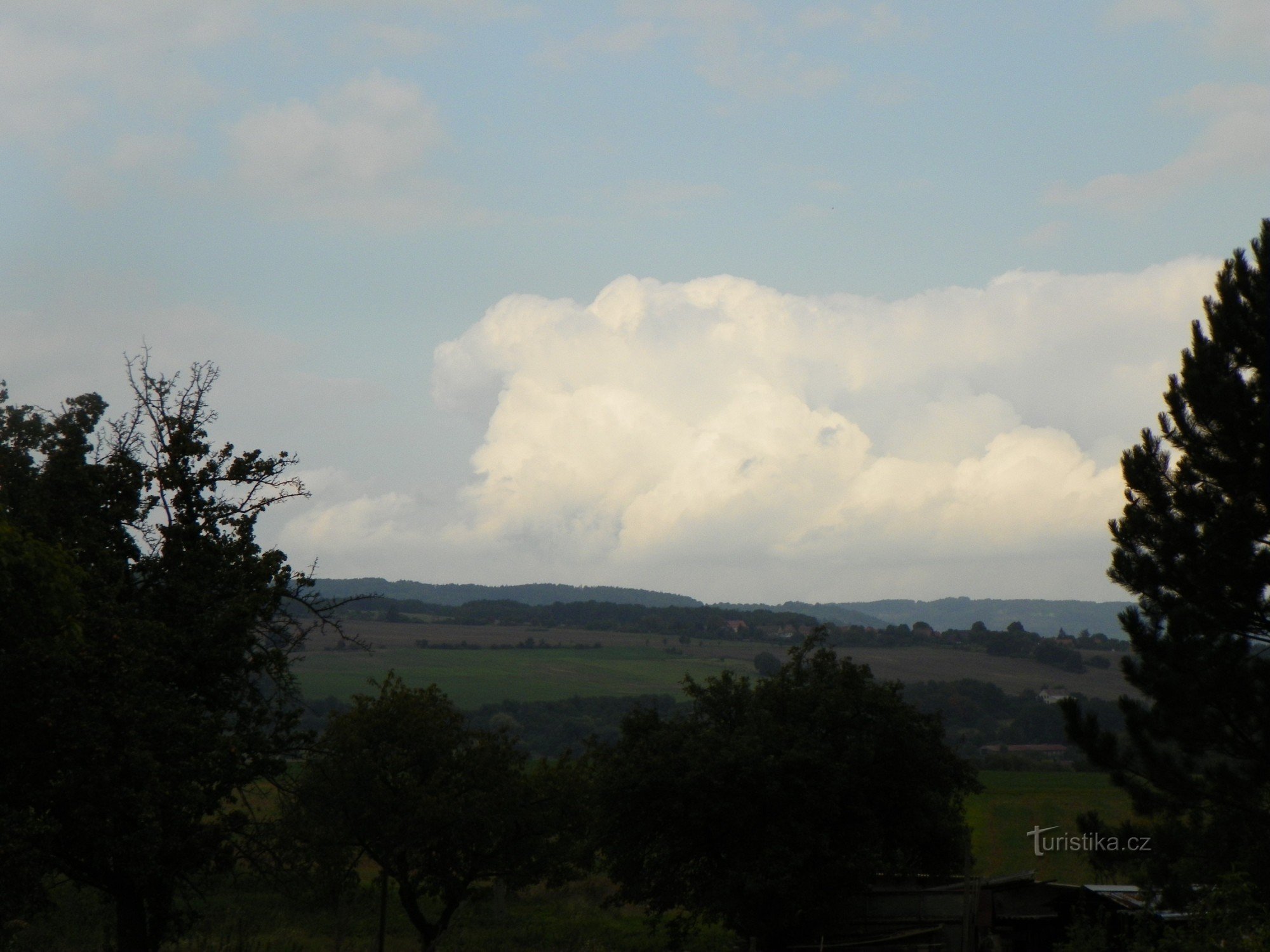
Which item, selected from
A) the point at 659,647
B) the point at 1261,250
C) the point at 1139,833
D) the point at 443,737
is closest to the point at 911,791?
the point at 1139,833

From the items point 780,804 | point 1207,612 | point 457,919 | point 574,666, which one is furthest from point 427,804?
point 574,666

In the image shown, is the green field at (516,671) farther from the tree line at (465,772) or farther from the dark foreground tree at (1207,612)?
the dark foreground tree at (1207,612)

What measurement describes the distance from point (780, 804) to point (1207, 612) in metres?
13.2

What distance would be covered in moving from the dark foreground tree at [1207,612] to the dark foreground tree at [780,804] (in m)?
10.3

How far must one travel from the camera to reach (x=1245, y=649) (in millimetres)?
18875

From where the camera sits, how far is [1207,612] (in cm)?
1959

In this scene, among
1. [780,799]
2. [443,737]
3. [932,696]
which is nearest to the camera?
[780,799]

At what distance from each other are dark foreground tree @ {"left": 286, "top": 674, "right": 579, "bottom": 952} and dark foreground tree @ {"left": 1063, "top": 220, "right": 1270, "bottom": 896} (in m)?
17.0

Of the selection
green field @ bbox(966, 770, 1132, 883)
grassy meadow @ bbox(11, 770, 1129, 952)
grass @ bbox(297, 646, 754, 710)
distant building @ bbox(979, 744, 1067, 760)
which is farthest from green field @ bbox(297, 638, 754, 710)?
grassy meadow @ bbox(11, 770, 1129, 952)

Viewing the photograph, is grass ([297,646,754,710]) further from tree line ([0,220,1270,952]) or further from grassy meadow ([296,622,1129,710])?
tree line ([0,220,1270,952])

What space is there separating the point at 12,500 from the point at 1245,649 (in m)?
21.4

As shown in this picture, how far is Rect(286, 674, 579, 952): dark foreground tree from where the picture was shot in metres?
→ 29.5

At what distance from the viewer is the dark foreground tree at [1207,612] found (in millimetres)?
18750

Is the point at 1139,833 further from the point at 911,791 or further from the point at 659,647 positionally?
the point at 659,647
